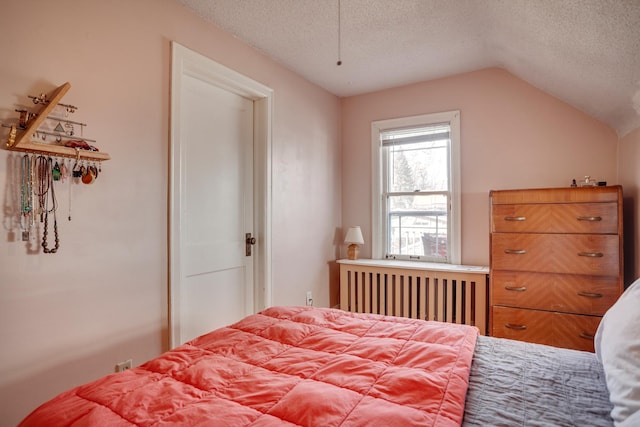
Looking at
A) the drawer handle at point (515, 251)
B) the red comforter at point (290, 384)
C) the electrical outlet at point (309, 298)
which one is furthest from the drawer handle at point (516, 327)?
the electrical outlet at point (309, 298)

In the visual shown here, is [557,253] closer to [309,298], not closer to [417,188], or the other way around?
[417,188]

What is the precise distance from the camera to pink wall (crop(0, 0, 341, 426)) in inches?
59.9

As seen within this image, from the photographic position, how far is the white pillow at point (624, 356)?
86 centimetres

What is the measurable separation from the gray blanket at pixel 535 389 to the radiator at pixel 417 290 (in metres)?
1.61

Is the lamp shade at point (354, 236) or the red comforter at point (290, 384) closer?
the red comforter at point (290, 384)

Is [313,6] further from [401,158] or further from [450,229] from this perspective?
[450,229]

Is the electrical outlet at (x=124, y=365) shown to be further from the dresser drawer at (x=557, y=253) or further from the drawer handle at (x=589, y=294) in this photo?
the drawer handle at (x=589, y=294)

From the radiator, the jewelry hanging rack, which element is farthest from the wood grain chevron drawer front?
the jewelry hanging rack

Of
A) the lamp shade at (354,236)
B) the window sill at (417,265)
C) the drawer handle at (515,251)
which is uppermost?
the lamp shade at (354,236)

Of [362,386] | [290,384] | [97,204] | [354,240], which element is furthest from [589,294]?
[97,204]

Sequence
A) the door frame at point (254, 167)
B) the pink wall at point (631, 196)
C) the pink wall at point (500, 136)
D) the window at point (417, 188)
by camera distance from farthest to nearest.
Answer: the window at point (417, 188) → the pink wall at point (500, 136) → the pink wall at point (631, 196) → the door frame at point (254, 167)

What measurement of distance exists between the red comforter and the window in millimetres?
1974

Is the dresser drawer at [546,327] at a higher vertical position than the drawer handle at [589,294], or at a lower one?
lower

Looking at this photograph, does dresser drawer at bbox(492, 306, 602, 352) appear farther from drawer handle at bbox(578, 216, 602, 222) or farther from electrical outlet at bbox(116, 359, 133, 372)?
electrical outlet at bbox(116, 359, 133, 372)
